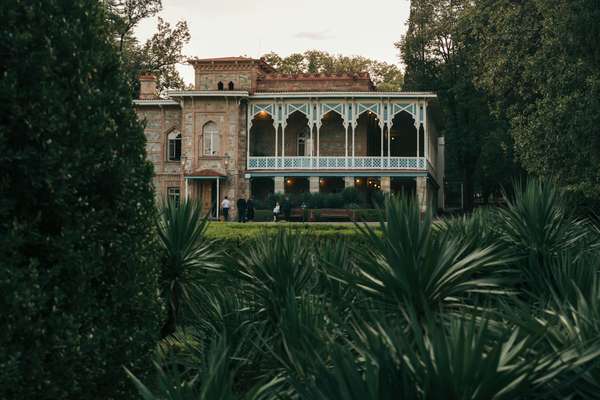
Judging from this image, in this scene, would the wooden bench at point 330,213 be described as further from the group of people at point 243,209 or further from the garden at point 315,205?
the group of people at point 243,209

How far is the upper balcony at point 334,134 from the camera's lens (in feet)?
114

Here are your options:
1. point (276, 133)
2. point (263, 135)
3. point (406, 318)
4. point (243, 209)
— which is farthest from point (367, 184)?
point (406, 318)

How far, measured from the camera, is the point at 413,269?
386cm

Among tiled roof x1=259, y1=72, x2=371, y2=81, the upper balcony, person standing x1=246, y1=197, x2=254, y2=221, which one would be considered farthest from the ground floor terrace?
tiled roof x1=259, y1=72, x2=371, y2=81

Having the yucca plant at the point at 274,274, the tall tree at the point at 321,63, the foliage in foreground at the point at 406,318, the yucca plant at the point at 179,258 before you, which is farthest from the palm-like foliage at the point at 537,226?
the tall tree at the point at 321,63

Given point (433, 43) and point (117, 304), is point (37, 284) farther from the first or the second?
point (433, 43)

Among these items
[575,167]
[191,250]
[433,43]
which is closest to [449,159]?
[433,43]

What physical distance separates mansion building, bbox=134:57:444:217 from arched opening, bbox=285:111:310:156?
6 cm

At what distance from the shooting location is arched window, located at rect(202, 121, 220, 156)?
36.2 metres

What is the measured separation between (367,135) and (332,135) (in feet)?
7.77

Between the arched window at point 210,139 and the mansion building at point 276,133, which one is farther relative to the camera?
the arched window at point 210,139

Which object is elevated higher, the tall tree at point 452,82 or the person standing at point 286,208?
the tall tree at point 452,82

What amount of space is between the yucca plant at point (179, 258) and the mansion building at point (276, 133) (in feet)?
90.5

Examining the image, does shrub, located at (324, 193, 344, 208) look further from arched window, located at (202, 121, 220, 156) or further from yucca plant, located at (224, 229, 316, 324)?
yucca plant, located at (224, 229, 316, 324)
